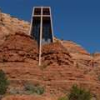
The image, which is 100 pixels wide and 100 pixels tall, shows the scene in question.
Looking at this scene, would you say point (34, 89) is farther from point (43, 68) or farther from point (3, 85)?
point (43, 68)

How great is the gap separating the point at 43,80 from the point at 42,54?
28.5 ft

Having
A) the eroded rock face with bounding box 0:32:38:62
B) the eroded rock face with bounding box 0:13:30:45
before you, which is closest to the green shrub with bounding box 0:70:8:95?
the eroded rock face with bounding box 0:32:38:62

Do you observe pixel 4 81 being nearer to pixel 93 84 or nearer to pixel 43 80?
pixel 43 80

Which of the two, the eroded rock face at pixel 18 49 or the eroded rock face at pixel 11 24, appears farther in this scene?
the eroded rock face at pixel 11 24

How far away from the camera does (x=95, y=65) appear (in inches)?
4835

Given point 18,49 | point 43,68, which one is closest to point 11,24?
point 18,49

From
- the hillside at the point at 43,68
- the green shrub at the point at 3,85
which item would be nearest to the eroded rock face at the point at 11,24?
the hillside at the point at 43,68

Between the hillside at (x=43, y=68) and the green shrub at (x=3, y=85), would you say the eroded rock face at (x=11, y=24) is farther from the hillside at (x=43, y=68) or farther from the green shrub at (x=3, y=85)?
the green shrub at (x=3, y=85)

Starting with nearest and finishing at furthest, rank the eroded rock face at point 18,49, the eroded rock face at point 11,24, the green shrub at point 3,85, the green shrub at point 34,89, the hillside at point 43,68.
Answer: the green shrub at point 3,85 → the green shrub at point 34,89 → the hillside at point 43,68 → the eroded rock face at point 18,49 → the eroded rock face at point 11,24

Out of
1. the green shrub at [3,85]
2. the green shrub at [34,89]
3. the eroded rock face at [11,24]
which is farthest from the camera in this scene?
the eroded rock face at [11,24]

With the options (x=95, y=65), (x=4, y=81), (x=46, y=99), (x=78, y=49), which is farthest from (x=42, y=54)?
(x=78, y=49)

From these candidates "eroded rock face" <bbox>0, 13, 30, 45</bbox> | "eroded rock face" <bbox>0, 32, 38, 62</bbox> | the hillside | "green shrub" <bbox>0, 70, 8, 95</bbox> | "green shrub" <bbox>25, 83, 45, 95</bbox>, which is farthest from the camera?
"eroded rock face" <bbox>0, 13, 30, 45</bbox>

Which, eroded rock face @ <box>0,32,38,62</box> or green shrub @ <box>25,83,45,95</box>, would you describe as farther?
eroded rock face @ <box>0,32,38,62</box>

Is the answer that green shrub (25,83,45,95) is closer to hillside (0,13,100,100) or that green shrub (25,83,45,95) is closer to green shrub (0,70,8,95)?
hillside (0,13,100,100)
